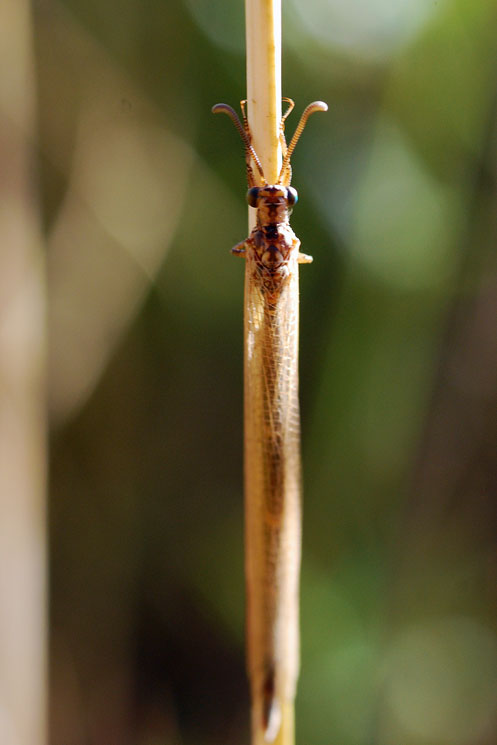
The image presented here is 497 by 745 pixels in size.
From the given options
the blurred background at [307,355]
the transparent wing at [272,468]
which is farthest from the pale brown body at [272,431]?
the blurred background at [307,355]

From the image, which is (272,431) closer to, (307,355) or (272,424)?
(272,424)

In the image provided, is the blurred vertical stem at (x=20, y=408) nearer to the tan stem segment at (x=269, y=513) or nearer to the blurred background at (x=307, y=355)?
the blurred background at (x=307, y=355)

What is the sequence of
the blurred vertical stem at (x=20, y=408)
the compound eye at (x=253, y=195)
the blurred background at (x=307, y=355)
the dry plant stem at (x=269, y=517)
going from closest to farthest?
the dry plant stem at (x=269, y=517)
the compound eye at (x=253, y=195)
the blurred vertical stem at (x=20, y=408)
the blurred background at (x=307, y=355)

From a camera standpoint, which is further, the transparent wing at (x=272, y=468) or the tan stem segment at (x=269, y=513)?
the transparent wing at (x=272, y=468)

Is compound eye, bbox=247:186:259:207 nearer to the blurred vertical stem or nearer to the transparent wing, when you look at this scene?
the transparent wing

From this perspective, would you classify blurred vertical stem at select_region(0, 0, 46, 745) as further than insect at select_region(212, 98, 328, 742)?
Yes

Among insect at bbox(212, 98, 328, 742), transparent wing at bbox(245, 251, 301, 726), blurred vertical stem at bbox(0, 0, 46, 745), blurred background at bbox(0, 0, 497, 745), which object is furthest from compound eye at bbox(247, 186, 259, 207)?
blurred background at bbox(0, 0, 497, 745)

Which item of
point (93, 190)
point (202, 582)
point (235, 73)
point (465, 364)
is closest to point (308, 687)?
point (202, 582)
